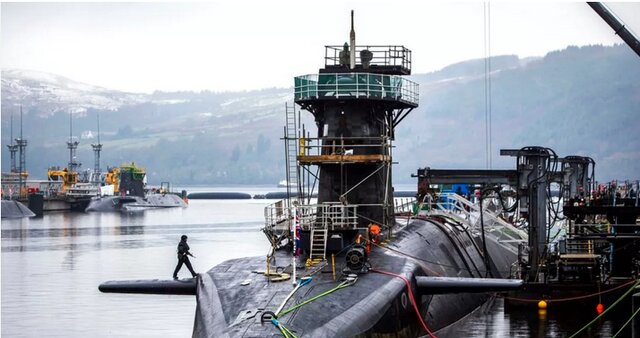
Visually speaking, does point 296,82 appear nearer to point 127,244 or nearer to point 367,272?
point 367,272

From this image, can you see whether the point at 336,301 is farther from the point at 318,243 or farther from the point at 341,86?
the point at 341,86

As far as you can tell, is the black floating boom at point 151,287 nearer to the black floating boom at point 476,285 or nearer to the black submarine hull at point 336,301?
the black submarine hull at point 336,301

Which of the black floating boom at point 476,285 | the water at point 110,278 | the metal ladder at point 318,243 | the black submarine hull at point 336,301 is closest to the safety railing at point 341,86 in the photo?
the black submarine hull at point 336,301

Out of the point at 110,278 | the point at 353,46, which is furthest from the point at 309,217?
the point at 110,278

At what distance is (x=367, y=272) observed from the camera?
103ft

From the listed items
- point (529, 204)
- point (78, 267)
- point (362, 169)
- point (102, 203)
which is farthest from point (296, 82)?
point (102, 203)

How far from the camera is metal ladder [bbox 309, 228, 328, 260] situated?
113 feet

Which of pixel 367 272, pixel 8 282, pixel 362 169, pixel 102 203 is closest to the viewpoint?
pixel 367 272

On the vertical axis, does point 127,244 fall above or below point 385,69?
below

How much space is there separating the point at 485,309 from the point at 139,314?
14850 mm

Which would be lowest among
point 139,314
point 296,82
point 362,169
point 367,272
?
point 139,314

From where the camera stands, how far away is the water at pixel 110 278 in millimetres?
41438

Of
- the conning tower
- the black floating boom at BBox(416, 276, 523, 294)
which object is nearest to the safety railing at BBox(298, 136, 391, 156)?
the conning tower

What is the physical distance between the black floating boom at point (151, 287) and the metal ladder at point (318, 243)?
5.01 metres
